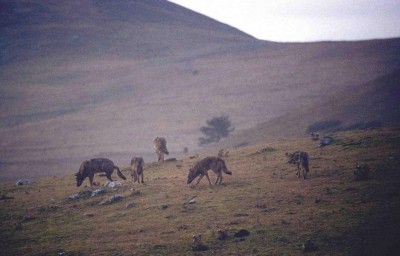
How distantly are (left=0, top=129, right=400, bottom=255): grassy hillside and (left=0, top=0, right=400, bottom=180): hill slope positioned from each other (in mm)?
31791

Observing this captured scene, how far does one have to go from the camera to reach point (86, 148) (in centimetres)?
7475

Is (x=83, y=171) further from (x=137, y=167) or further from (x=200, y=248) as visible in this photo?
(x=200, y=248)

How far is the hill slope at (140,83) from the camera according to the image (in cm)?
7500

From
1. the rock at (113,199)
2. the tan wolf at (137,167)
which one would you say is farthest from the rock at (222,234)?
the tan wolf at (137,167)

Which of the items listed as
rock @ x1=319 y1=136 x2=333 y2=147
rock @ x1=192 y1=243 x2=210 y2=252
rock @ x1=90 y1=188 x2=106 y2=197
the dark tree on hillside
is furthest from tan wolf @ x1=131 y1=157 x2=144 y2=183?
the dark tree on hillside

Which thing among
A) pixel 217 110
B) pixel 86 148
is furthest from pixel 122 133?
pixel 217 110

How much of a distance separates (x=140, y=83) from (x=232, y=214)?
9398cm

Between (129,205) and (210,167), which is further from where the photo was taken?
(210,167)

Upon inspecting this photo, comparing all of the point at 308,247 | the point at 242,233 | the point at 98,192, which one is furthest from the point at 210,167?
the point at 308,247

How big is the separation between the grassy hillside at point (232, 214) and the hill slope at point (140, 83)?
31791 mm

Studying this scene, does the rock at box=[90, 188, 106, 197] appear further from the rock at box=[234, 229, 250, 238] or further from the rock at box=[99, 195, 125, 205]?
the rock at box=[234, 229, 250, 238]

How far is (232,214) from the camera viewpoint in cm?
1673

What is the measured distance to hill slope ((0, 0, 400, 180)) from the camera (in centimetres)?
7500

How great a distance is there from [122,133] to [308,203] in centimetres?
6586
